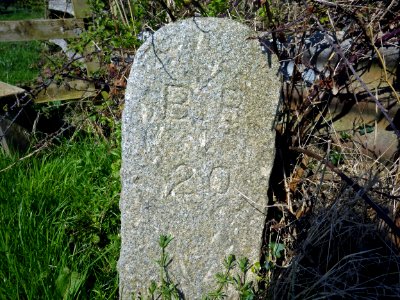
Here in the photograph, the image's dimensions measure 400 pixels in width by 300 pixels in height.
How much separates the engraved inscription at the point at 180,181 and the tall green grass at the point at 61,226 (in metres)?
0.53

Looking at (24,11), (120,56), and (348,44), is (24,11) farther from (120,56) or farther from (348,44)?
(348,44)

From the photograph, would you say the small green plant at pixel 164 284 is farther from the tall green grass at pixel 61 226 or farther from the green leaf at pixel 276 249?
the green leaf at pixel 276 249

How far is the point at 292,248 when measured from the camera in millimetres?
2291

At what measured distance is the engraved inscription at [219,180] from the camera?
6.63ft

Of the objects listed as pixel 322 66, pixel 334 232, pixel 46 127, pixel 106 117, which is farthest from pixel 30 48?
pixel 334 232

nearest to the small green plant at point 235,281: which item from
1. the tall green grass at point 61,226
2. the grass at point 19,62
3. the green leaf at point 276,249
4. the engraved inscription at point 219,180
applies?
the green leaf at point 276,249

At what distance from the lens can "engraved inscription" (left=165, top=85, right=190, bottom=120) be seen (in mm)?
1885

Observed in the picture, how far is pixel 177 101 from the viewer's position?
74.7 inches

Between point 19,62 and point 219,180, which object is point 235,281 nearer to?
point 219,180

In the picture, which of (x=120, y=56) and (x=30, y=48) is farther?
(x=30, y=48)

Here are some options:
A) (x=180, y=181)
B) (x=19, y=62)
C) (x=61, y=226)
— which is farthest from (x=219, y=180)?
(x=19, y=62)

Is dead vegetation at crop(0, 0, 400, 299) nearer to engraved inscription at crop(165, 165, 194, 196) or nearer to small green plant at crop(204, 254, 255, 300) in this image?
small green plant at crop(204, 254, 255, 300)

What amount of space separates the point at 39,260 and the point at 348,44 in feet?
6.40

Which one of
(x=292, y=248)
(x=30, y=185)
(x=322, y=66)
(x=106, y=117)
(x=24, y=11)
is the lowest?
(x=292, y=248)
